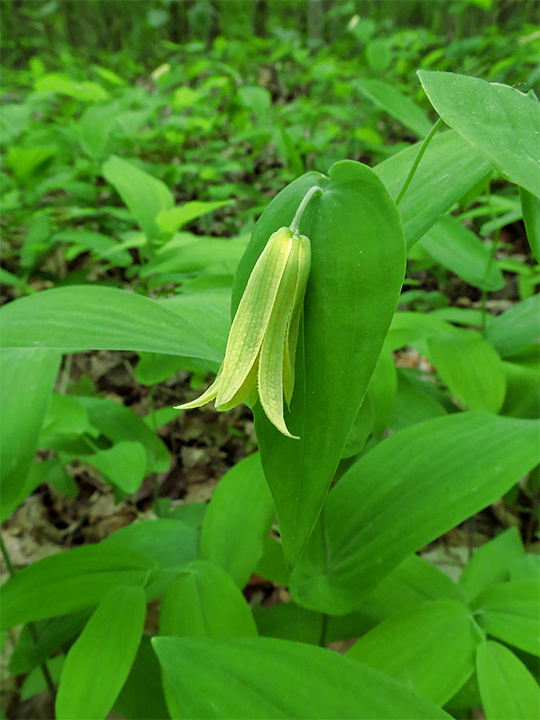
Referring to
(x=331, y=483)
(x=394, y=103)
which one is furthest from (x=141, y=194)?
(x=331, y=483)

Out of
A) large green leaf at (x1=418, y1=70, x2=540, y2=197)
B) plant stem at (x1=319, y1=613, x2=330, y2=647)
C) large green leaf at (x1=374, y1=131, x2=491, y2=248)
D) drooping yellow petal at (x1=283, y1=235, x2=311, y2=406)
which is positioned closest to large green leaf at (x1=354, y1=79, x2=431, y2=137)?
large green leaf at (x1=374, y1=131, x2=491, y2=248)

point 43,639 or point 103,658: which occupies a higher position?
point 103,658

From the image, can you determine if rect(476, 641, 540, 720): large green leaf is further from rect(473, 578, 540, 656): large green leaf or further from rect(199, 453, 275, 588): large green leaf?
rect(199, 453, 275, 588): large green leaf

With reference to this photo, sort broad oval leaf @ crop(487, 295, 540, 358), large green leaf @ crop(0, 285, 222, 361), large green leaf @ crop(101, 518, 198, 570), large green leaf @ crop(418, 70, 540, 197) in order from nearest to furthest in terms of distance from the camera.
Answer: large green leaf @ crop(418, 70, 540, 197)
large green leaf @ crop(0, 285, 222, 361)
large green leaf @ crop(101, 518, 198, 570)
broad oval leaf @ crop(487, 295, 540, 358)

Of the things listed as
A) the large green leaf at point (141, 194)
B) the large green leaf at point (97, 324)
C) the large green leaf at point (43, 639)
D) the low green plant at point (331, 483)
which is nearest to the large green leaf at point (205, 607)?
the low green plant at point (331, 483)

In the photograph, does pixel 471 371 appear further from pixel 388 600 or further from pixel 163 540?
pixel 163 540

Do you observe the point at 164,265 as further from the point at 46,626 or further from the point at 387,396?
the point at 46,626

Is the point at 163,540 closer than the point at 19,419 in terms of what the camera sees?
No
